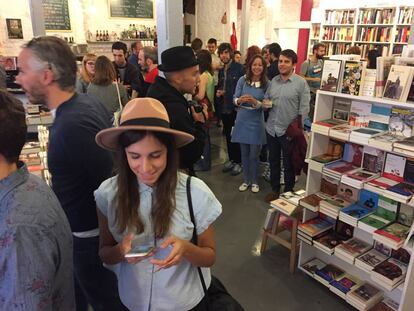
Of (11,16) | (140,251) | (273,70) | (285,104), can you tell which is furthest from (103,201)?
(11,16)

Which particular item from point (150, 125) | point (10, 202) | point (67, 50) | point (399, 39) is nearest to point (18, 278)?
point (10, 202)

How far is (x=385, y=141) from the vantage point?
2.16 meters

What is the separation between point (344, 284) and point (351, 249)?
29cm

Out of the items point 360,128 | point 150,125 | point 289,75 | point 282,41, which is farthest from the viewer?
point 282,41

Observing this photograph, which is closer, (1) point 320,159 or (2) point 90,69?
(1) point 320,159

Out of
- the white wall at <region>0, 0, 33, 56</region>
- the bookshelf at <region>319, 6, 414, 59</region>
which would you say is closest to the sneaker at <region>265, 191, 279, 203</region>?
the bookshelf at <region>319, 6, 414, 59</region>

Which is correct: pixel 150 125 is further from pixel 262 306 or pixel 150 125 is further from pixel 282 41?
pixel 282 41

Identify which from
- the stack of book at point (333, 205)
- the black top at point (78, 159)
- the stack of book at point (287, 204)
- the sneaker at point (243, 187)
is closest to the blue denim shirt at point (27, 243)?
the black top at point (78, 159)

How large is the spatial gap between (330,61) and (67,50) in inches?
69.3

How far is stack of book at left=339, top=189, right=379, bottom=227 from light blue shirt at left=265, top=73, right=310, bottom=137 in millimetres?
1402

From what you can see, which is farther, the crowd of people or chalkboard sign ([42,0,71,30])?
chalkboard sign ([42,0,71,30])

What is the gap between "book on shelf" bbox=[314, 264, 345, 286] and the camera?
2.65 m

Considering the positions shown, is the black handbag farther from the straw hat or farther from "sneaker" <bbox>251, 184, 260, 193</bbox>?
"sneaker" <bbox>251, 184, 260, 193</bbox>

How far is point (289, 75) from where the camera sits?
147 inches
